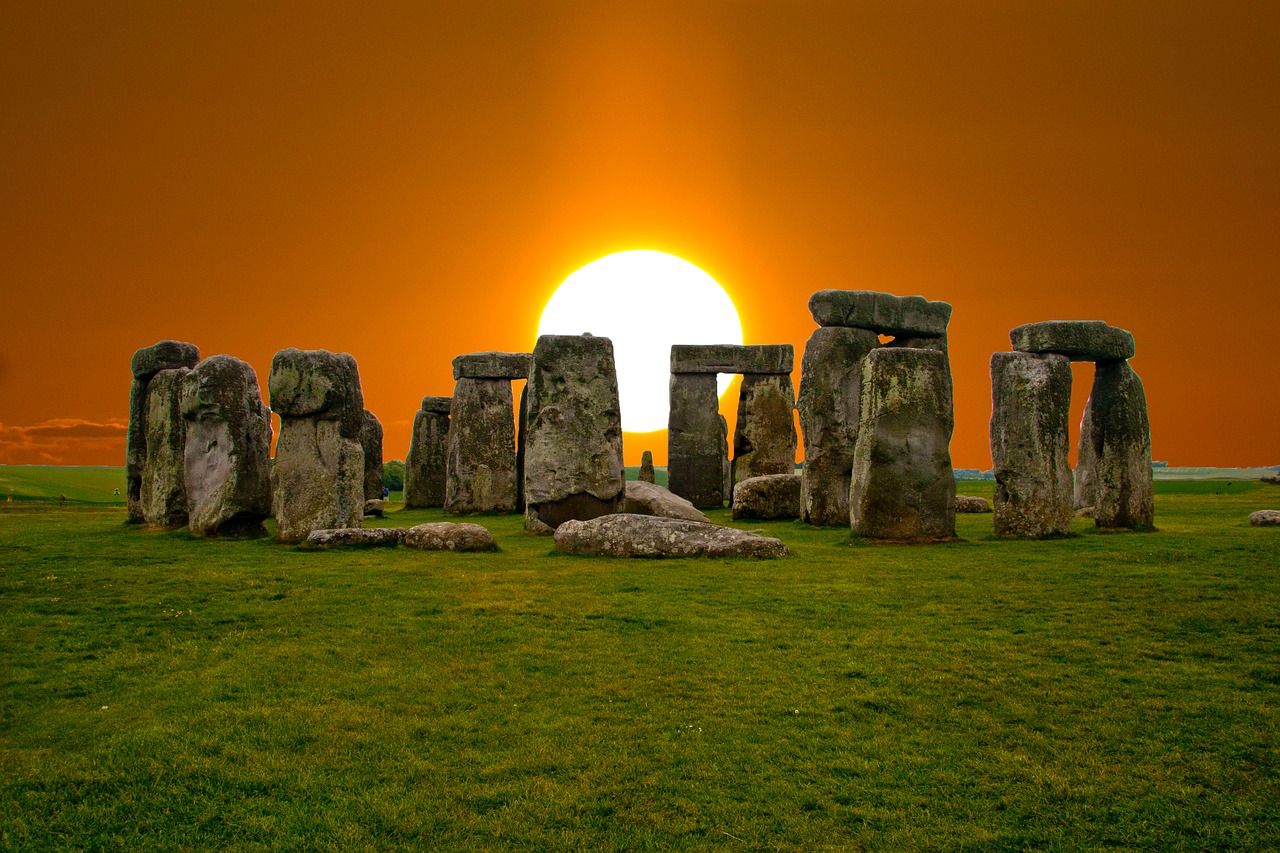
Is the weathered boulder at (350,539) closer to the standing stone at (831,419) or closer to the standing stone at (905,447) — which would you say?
the standing stone at (905,447)

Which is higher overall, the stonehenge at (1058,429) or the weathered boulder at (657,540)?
the stonehenge at (1058,429)

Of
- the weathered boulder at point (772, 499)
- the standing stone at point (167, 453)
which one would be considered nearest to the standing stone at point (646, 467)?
the weathered boulder at point (772, 499)

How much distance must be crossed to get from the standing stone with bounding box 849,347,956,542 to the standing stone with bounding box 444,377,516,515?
32.7 feet

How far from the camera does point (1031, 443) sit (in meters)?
12.6

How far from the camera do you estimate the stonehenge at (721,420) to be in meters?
22.0

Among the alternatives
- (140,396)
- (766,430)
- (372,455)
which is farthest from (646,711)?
(372,455)

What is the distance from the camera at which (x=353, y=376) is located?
1431cm

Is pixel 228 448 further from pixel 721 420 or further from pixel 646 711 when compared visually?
pixel 721 420

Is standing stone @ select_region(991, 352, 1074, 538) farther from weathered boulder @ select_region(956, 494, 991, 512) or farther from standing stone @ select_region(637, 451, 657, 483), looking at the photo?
standing stone @ select_region(637, 451, 657, 483)

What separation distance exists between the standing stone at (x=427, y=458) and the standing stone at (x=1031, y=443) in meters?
13.9

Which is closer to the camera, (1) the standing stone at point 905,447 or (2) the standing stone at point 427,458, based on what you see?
(1) the standing stone at point 905,447

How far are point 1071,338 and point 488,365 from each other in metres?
11.9

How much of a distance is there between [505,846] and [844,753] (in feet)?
6.07

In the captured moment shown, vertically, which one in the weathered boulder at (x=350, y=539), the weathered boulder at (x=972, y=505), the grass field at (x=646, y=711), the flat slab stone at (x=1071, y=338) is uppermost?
the flat slab stone at (x=1071, y=338)
